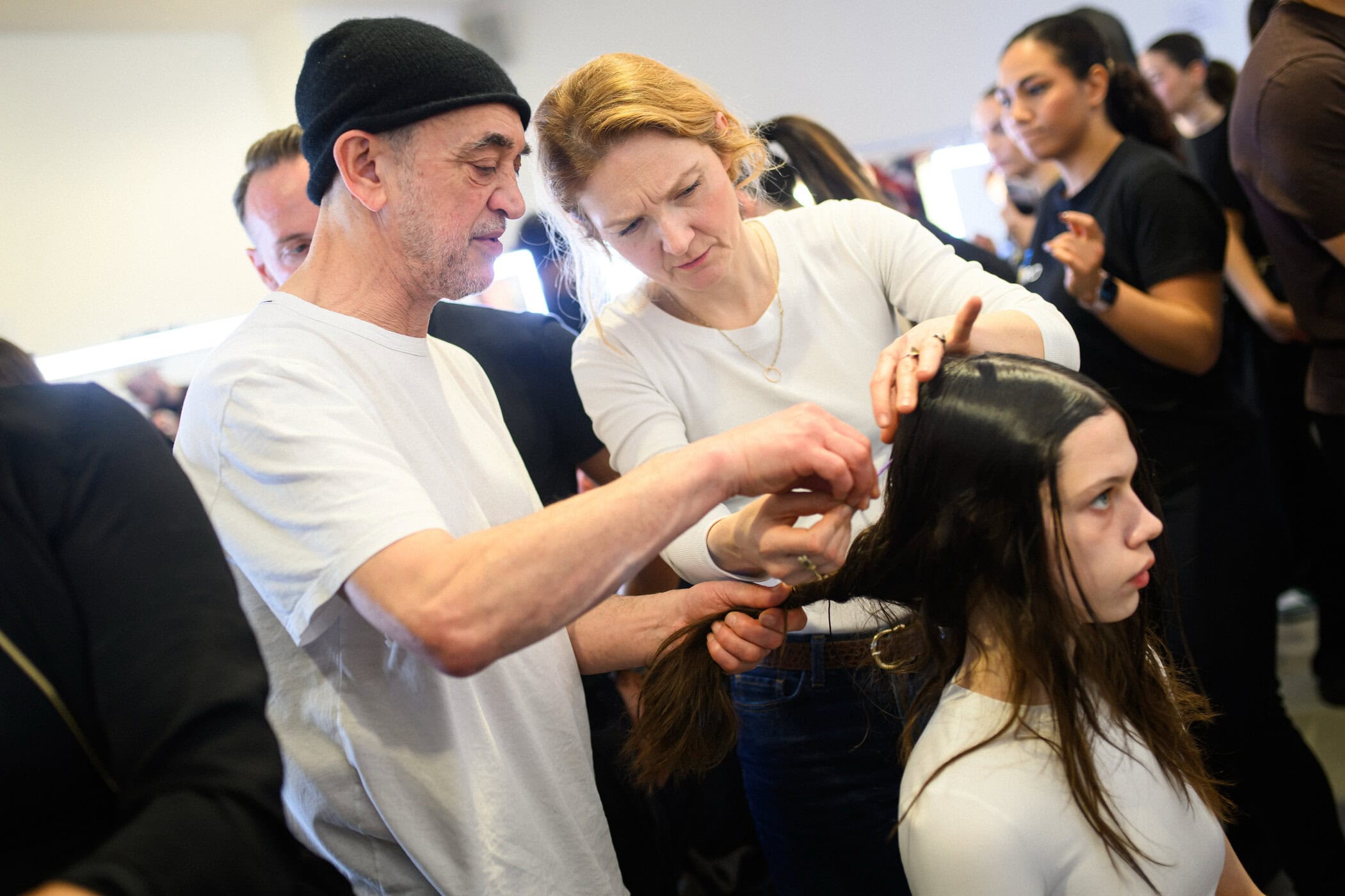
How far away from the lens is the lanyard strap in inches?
28.8

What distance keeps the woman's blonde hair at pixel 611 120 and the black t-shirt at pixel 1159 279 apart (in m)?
0.91

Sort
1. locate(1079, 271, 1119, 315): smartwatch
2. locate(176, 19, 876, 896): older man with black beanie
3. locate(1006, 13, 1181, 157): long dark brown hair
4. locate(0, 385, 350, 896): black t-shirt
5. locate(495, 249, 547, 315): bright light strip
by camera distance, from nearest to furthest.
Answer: locate(0, 385, 350, 896): black t-shirt → locate(176, 19, 876, 896): older man with black beanie → locate(1079, 271, 1119, 315): smartwatch → locate(1006, 13, 1181, 157): long dark brown hair → locate(495, 249, 547, 315): bright light strip

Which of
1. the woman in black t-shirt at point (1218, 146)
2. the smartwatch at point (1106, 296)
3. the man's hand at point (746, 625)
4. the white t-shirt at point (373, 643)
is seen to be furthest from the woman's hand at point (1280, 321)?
the white t-shirt at point (373, 643)

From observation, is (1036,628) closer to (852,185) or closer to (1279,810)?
(1279,810)

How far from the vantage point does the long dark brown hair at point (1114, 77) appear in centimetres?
224

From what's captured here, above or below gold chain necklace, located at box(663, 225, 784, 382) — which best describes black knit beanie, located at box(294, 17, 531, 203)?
above

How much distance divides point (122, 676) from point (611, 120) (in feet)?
3.00

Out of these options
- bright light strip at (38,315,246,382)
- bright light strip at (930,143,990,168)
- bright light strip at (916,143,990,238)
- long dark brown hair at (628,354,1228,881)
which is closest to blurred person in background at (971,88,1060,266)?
bright light strip at (916,143,990,238)

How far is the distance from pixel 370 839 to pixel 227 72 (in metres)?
3.83

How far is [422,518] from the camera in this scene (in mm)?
962

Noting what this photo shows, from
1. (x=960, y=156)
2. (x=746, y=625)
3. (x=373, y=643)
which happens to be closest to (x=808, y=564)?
(x=746, y=625)

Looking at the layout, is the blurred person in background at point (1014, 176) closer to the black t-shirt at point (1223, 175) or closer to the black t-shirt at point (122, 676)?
the black t-shirt at point (1223, 175)

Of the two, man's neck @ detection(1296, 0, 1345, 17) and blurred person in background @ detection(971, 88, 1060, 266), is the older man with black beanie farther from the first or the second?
blurred person in background @ detection(971, 88, 1060, 266)

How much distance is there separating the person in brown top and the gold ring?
1337mm
